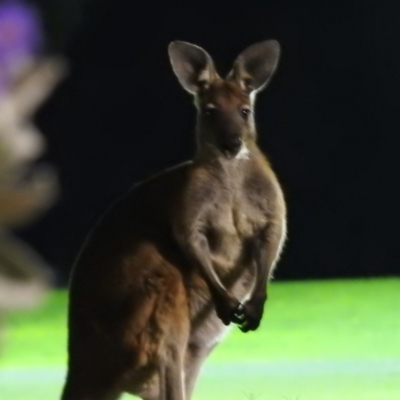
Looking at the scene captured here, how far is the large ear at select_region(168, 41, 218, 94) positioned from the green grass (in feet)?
1.46

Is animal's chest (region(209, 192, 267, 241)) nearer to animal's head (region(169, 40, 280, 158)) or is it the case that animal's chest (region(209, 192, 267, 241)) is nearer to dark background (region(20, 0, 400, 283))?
animal's head (region(169, 40, 280, 158))

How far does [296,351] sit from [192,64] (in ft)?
2.03

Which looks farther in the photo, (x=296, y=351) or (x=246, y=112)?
(x=296, y=351)

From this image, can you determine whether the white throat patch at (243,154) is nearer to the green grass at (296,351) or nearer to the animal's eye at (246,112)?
the animal's eye at (246,112)

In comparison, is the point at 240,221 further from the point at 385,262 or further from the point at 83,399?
the point at 385,262

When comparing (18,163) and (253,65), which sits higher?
(18,163)

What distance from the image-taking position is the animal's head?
965mm

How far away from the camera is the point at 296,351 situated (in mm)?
1427

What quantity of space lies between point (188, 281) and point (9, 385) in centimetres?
42

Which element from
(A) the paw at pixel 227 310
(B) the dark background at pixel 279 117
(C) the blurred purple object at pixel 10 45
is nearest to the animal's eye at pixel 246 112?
(A) the paw at pixel 227 310

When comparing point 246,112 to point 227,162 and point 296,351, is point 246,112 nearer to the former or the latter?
point 227,162

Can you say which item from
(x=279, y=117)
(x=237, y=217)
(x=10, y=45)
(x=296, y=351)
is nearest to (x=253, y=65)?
(x=237, y=217)

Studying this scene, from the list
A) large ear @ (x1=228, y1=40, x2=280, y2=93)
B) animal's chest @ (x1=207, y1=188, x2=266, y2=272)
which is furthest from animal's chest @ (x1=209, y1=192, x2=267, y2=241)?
large ear @ (x1=228, y1=40, x2=280, y2=93)

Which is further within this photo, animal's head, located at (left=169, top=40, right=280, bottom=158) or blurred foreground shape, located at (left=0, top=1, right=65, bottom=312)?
animal's head, located at (left=169, top=40, right=280, bottom=158)
